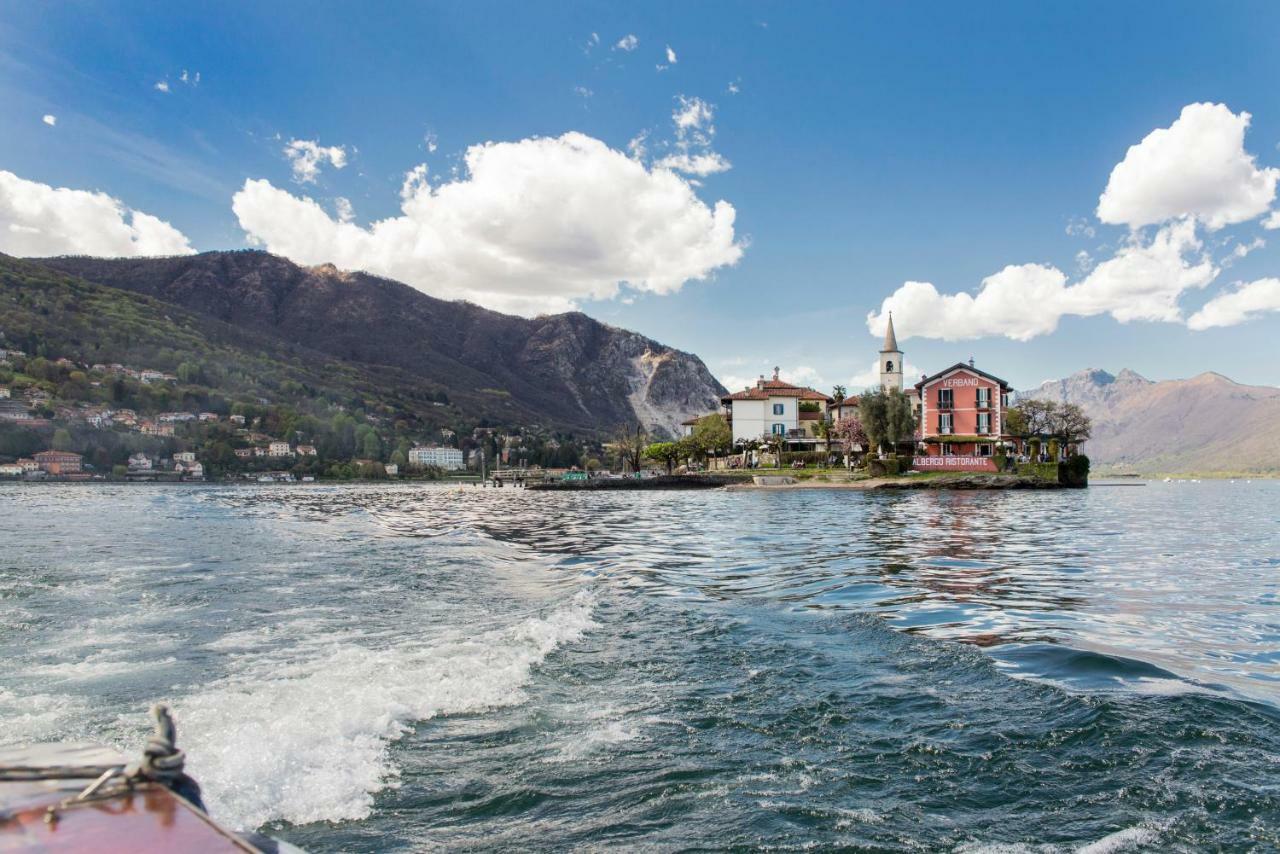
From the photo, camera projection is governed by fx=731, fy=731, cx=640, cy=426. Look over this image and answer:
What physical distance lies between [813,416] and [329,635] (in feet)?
342

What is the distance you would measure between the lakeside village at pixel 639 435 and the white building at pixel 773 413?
0.53 ft

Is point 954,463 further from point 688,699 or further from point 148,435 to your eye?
point 148,435

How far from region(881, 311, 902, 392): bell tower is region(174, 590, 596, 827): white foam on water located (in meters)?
102

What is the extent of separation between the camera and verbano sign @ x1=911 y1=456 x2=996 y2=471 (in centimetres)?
8425

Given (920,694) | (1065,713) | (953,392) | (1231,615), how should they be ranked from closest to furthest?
(1065,713)
(920,694)
(1231,615)
(953,392)

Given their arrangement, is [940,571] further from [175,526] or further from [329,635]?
[175,526]

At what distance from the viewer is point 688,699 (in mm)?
7664

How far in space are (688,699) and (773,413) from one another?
4034 inches

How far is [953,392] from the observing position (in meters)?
88.7

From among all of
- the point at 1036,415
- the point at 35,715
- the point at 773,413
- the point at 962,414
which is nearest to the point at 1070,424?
the point at 1036,415

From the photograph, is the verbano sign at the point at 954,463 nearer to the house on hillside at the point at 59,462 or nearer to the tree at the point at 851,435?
the tree at the point at 851,435

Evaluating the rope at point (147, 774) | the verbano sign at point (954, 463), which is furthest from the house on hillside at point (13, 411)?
the rope at point (147, 774)

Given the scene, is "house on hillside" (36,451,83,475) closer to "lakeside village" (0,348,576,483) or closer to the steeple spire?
"lakeside village" (0,348,576,483)

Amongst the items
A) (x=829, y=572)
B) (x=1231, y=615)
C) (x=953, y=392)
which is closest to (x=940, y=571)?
(x=829, y=572)
